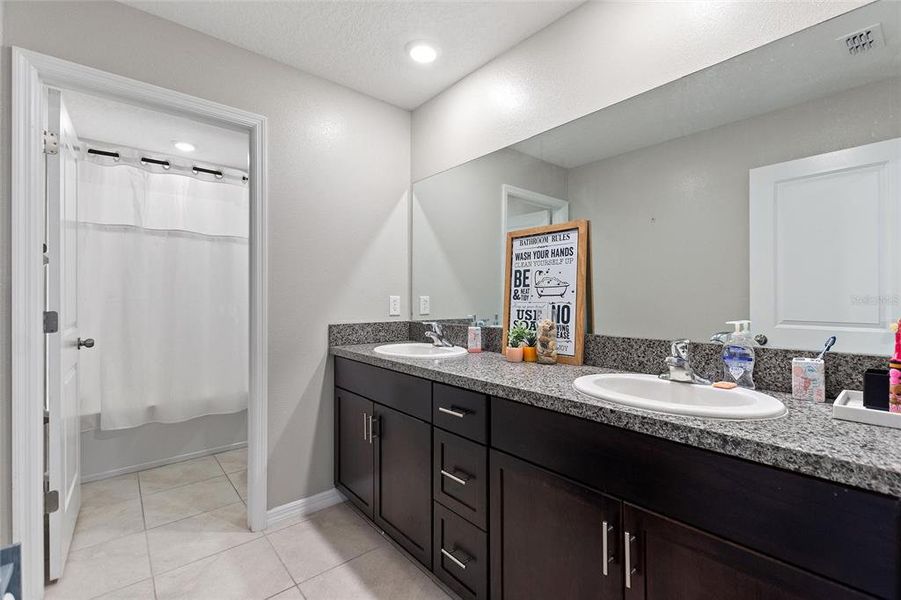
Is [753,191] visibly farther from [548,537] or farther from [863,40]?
[548,537]

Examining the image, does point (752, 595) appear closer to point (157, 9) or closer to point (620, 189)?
point (620, 189)

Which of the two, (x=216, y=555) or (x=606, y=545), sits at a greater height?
(x=606, y=545)

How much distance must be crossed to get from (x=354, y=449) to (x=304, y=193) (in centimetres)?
136

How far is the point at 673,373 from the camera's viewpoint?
4.41 ft

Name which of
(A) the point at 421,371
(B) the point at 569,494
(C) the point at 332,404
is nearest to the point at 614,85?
(A) the point at 421,371

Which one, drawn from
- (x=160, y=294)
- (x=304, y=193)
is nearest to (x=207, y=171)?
(x=160, y=294)

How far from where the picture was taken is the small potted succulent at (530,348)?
183 cm

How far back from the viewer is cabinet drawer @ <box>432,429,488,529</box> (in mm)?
1413

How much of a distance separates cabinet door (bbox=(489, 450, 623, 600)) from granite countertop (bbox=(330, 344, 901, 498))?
22 centimetres

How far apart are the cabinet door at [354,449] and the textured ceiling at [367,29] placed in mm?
1692

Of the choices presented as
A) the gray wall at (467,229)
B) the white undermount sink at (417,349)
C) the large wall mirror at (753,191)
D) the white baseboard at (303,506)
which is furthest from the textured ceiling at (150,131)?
the white baseboard at (303,506)

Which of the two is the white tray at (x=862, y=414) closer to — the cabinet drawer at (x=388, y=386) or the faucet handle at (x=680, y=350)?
the faucet handle at (x=680, y=350)

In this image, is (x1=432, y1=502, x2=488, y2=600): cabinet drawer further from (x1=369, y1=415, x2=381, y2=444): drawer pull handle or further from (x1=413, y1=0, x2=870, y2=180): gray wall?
(x1=413, y1=0, x2=870, y2=180): gray wall

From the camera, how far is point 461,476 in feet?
4.90
